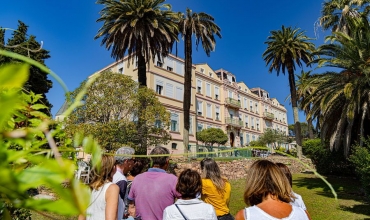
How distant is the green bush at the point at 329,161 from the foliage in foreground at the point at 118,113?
477 inches

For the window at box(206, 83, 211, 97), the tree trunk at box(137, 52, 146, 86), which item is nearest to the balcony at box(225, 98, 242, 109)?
the window at box(206, 83, 211, 97)

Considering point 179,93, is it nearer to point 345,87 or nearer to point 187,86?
point 187,86

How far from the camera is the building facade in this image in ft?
113

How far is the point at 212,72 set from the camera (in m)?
45.9

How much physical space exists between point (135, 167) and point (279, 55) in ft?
96.7

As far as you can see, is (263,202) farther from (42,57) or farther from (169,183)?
(42,57)

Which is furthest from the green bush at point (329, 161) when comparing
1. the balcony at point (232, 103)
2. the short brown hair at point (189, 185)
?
the balcony at point (232, 103)

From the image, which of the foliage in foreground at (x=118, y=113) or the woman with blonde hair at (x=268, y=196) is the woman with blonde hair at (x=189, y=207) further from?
the foliage in foreground at (x=118, y=113)

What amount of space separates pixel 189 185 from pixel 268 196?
114 cm

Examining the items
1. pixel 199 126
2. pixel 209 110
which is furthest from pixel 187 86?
pixel 209 110

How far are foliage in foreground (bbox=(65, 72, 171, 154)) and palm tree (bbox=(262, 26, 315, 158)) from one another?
54.3 ft

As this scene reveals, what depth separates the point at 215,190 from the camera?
159 inches

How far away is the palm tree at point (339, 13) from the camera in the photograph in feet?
69.7

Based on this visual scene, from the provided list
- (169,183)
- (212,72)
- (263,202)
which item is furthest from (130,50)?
(212,72)
